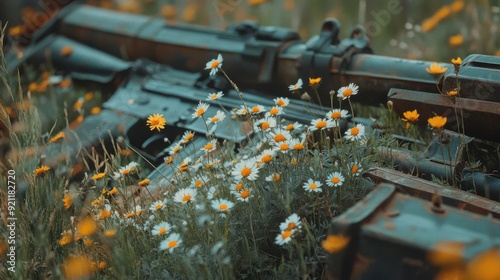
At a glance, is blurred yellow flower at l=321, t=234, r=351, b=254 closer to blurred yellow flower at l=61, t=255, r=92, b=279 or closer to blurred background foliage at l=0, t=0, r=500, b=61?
blurred yellow flower at l=61, t=255, r=92, b=279

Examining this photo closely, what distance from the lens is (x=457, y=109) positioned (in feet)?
7.25

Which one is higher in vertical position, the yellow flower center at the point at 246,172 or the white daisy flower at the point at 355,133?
the white daisy flower at the point at 355,133

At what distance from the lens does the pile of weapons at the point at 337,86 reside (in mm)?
1435

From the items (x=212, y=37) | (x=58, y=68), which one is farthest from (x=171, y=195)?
(x=58, y=68)

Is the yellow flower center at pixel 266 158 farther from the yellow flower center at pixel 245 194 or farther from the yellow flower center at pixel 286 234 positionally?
the yellow flower center at pixel 286 234

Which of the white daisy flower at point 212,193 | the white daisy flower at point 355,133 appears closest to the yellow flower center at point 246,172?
the white daisy flower at point 212,193

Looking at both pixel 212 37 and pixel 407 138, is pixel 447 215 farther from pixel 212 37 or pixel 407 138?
pixel 212 37

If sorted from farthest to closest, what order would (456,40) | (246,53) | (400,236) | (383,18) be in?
(383,18), (456,40), (246,53), (400,236)

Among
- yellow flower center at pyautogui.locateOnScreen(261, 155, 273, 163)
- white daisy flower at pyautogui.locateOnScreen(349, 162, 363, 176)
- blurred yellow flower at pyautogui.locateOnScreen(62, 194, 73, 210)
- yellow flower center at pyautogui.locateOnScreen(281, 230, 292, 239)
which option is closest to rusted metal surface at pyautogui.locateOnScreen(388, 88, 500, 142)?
white daisy flower at pyautogui.locateOnScreen(349, 162, 363, 176)

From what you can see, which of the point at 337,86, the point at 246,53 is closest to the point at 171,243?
the point at 337,86

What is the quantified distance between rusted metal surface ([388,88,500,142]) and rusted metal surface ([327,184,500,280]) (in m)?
0.67

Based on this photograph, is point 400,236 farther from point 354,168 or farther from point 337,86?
point 337,86

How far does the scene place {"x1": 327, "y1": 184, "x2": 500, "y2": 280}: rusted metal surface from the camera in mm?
1352

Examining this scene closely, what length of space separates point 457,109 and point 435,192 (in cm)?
48
